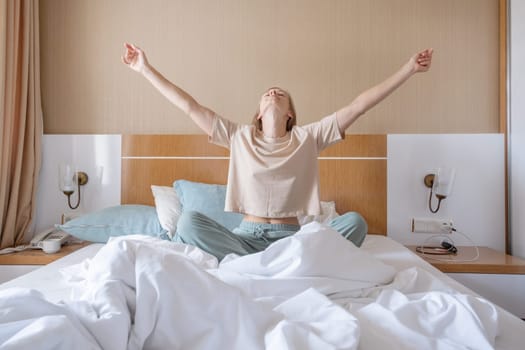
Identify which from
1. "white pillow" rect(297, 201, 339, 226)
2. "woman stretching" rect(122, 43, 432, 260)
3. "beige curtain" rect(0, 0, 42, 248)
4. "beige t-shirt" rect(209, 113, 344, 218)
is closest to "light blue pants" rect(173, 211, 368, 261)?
"woman stretching" rect(122, 43, 432, 260)

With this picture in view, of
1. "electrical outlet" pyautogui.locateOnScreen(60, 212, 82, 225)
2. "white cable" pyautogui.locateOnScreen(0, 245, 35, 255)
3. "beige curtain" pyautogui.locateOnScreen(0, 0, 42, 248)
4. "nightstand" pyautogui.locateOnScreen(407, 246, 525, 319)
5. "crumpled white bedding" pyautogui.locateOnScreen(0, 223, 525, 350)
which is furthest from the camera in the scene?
"electrical outlet" pyautogui.locateOnScreen(60, 212, 82, 225)

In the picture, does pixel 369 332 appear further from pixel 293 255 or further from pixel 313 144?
pixel 313 144

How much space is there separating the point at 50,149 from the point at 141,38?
3.11 ft

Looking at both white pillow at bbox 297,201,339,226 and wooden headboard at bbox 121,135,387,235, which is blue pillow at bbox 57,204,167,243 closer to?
wooden headboard at bbox 121,135,387,235

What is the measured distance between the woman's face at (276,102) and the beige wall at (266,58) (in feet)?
1.81

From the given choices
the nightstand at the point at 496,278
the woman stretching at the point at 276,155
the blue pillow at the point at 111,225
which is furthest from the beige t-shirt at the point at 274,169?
the nightstand at the point at 496,278

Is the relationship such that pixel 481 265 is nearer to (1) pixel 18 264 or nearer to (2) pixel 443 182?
(2) pixel 443 182

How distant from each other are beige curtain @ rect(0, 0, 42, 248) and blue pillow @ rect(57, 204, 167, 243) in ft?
1.49

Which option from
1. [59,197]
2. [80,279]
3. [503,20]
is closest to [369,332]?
[80,279]

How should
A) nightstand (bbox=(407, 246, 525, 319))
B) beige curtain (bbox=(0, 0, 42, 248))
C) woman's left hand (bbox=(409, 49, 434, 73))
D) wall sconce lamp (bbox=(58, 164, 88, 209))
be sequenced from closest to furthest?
woman's left hand (bbox=(409, 49, 434, 73)) → nightstand (bbox=(407, 246, 525, 319)) → beige curtain (bbox=(0, 0, 42, 248)) → wall sconce lamp (bbox=(58, 164, 88, 209))

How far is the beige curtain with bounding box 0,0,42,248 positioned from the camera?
89.2 inches

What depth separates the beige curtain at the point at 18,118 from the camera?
2.27 m

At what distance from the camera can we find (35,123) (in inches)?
98.6

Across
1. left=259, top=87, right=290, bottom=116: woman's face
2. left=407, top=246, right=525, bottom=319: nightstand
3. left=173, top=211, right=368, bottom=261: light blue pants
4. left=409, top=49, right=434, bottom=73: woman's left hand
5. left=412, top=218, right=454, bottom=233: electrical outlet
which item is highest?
left=409, top=49, right=434, bottom=73: woman's left hand
